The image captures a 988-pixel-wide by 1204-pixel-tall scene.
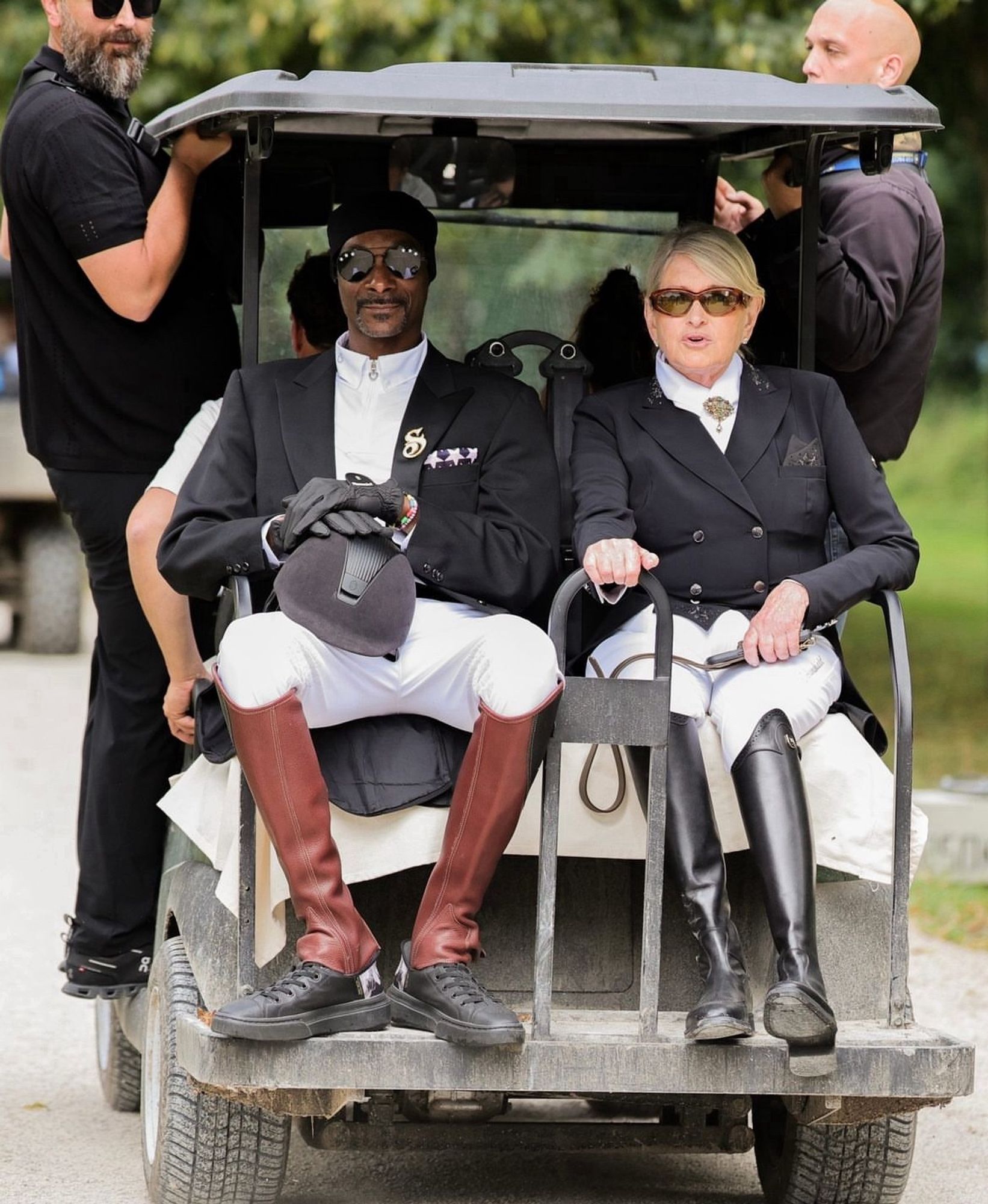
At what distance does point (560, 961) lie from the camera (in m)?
4.03

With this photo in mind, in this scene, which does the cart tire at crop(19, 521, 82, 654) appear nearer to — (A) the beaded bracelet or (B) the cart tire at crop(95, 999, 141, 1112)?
(B) the cart tire at crop(95, 999, 141, 1112)

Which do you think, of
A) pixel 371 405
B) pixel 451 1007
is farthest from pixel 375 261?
pixel 451 1007

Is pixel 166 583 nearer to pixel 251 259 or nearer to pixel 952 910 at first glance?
pixel 251 259

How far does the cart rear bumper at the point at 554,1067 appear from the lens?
3498 mm

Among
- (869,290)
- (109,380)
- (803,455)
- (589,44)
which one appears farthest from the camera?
(589,44)

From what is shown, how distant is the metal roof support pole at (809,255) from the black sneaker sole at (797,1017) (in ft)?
5.27

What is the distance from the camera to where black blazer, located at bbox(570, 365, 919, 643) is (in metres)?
4.11

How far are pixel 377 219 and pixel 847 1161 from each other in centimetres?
207

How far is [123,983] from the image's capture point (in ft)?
15.9

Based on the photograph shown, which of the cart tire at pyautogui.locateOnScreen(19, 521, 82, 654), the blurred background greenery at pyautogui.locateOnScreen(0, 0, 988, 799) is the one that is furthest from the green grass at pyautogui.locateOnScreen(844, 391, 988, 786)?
the cart tire at pyautogui.locateOnScreen(19, 521, 82, 654)

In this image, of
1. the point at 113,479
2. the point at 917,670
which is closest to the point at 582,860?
Answer: the point at 113,479

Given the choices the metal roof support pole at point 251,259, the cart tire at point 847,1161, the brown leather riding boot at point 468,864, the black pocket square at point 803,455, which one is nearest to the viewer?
the brown leather riding boot at point 468,864

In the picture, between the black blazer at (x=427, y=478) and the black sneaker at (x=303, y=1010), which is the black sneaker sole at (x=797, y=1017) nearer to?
the black sneaker at (x=303, y=1010)

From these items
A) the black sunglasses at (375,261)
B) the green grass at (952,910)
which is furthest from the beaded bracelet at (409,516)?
the green grass at (952,910)
